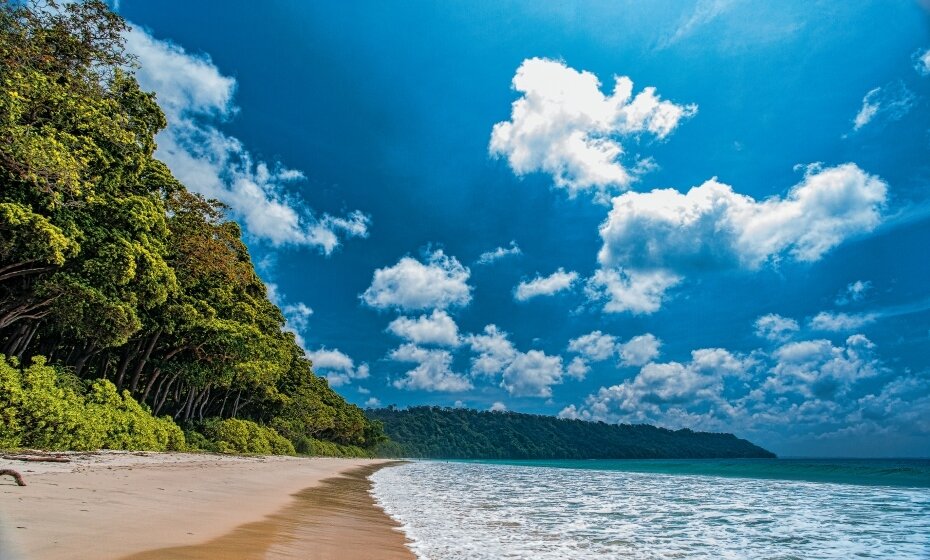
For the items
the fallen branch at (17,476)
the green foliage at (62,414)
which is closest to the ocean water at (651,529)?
the fallen branch at (17,476)

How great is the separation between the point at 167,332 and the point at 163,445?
5667mm

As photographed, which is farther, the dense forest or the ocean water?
the dense forest

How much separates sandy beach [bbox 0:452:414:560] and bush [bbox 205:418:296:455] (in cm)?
2468

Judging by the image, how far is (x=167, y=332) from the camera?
2670 centimetres

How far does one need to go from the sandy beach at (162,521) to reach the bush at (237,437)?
81.0 ft

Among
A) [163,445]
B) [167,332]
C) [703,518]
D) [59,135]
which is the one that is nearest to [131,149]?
[59,135]

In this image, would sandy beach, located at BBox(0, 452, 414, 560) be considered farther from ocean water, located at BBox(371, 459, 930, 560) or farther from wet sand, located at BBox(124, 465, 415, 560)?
ocean water, located at BBox(371, 459, 930, 560)

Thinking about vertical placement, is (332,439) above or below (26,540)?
above

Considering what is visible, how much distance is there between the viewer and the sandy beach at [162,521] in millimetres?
5168

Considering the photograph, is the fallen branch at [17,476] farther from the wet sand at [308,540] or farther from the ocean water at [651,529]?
the ocean water at [651,529]

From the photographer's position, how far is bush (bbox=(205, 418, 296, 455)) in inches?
1423

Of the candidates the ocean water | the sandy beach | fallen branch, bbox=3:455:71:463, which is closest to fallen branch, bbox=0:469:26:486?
the sandy beach

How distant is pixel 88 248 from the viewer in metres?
17.8

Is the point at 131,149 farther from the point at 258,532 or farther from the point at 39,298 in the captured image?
the point at 258,532
